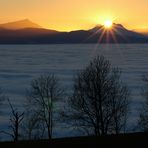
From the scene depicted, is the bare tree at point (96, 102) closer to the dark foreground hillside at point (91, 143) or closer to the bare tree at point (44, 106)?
the bare tree at point (44, 106)

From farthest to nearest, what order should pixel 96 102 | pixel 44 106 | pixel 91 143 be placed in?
pixel 44 106 → pixel 96 102 → pixel 91 143

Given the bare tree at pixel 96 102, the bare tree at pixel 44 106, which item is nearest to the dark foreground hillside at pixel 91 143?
the bare tree at pixel 96 102

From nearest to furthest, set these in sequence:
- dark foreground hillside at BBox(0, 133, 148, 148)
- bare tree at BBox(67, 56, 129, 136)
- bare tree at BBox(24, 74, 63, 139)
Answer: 1. dark foreground hillside at BBox(0, 133, 148, 148)
2. bare tree at BBox(67, 56, 129, 136)
3. bare tree at BBox(24, 74, 63, 139)

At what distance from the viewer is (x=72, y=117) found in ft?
80.2

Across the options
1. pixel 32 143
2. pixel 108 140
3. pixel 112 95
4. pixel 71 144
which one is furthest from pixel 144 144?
pixel 112 95

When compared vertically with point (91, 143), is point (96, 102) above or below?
below

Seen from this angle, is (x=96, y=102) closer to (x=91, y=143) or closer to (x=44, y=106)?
(x=44, y=106)

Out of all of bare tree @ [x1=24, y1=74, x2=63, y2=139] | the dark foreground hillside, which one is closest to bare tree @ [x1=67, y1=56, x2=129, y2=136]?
bare tree @ [x1=24, y1=74, x2=63, y2=139]

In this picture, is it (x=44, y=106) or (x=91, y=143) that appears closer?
(x=91, y=143)

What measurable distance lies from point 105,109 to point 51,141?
11.8 metres

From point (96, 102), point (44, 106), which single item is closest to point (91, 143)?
point (96, 102)

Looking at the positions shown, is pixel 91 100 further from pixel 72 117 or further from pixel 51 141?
pixel 51 141

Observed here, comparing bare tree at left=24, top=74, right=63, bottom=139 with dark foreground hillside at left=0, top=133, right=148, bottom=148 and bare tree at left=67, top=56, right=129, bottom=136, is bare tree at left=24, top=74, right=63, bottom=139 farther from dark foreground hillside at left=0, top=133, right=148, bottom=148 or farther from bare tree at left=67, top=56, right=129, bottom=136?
dark foreground hillside at left=0, top=133, right=148, bottom=148

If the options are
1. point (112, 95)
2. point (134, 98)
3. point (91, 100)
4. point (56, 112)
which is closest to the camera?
point (91, 100)
